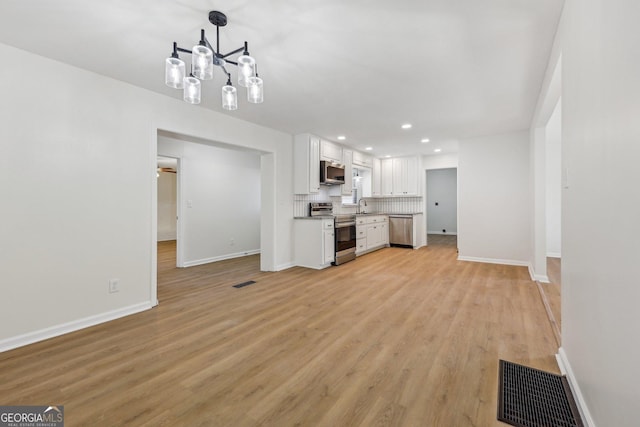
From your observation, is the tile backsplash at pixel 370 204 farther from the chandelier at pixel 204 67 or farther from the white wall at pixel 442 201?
the white wall at pixel 442 201

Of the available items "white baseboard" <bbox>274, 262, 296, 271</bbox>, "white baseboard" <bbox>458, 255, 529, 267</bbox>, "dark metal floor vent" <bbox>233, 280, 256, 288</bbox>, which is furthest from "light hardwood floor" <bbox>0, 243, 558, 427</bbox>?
"white baseboard" <bbox>458, 255, 529, 267</bbox>

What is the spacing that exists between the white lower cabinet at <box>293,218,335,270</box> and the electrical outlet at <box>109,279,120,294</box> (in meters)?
2.82

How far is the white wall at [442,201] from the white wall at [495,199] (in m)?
4.94

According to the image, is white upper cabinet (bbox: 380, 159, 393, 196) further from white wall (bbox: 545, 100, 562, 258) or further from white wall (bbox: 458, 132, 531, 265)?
white wall (bbox: 545, 100, 562, 258)

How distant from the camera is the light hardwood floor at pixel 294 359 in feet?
4.96

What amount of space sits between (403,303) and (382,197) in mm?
4946

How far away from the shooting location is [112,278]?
283cm

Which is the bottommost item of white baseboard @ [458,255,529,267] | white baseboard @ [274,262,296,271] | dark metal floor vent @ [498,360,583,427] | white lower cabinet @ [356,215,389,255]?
dark metal floor vent @ [498,360,583,427]

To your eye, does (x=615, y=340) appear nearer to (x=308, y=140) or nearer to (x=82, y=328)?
(x=82, y=328)

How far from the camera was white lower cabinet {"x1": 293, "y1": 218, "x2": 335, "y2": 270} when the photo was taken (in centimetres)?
486

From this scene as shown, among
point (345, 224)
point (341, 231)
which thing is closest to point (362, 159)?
point (345, 224)

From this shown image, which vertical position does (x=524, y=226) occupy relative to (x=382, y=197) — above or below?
below

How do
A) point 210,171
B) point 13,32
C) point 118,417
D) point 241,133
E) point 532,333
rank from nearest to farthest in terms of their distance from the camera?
point 118,417 → point 13,32 → point 532,333 → point 241,133 → point 210,171

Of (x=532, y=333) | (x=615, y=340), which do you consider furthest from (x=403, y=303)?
(x=615, y=340)
